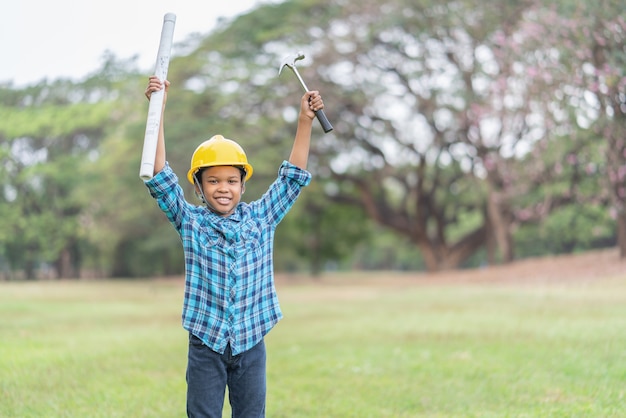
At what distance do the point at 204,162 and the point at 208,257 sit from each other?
0.41 metres

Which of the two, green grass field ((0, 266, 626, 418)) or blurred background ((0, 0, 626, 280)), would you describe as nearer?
green grass field ((0, 266, 626, 418))

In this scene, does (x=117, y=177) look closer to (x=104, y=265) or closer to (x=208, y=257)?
(x=104, y=265)

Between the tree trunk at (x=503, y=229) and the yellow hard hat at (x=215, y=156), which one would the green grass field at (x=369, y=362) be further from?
the tree trunk at (x=503, y=229)

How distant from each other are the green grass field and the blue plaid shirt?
6.00ft

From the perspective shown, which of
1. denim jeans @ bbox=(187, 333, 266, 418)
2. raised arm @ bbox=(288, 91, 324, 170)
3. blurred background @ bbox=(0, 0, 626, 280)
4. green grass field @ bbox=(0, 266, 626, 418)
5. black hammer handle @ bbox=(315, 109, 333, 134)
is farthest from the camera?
blurred background @ bbox=(0, 0, 626, 280)

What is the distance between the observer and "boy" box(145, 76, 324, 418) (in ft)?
10.6

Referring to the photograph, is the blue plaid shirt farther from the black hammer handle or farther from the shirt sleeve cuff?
the black hammer handle

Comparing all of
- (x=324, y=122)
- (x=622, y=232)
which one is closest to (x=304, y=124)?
(x=324, y=122)

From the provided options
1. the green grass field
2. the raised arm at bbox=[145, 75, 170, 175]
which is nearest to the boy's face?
the raised arm at bbox=[145, 75, 170, 175]

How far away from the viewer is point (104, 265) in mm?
41219

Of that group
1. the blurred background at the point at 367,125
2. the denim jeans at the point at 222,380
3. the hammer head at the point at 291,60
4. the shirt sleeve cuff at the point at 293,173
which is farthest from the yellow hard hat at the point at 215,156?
the blurred background at the point at 367,125

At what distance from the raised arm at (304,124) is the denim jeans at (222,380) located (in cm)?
89

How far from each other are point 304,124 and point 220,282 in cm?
86

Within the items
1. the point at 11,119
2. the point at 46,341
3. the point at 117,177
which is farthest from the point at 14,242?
the point at 46,341
